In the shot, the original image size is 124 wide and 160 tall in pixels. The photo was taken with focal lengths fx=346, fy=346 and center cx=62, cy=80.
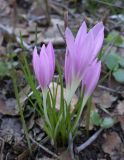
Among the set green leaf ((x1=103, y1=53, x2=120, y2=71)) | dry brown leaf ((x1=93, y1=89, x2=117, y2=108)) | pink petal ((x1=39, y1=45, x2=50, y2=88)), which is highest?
pink petal ((x1=39, y1=45, x2=50, y2=88))

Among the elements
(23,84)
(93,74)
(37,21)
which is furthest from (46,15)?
(93,74)

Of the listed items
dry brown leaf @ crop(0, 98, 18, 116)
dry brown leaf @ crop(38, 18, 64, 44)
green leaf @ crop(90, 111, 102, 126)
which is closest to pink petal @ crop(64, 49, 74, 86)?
green leaf @ crop(90, 111, 102, 126)

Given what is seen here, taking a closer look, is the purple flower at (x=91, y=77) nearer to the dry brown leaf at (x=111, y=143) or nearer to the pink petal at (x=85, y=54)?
the pink petal at (x=85, y=54)

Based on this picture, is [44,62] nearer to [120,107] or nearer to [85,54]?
[85,54]

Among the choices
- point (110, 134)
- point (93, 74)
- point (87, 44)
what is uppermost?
point (87, 44)

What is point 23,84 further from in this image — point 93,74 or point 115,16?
point 115,16

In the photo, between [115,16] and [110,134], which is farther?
[115,16]

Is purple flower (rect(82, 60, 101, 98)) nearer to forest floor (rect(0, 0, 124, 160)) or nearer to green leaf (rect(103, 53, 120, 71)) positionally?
forest floor (rect(0, 0, 124, 160))

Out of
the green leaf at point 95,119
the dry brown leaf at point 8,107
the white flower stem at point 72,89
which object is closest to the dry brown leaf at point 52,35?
the dry brown leaf at point 8,107
